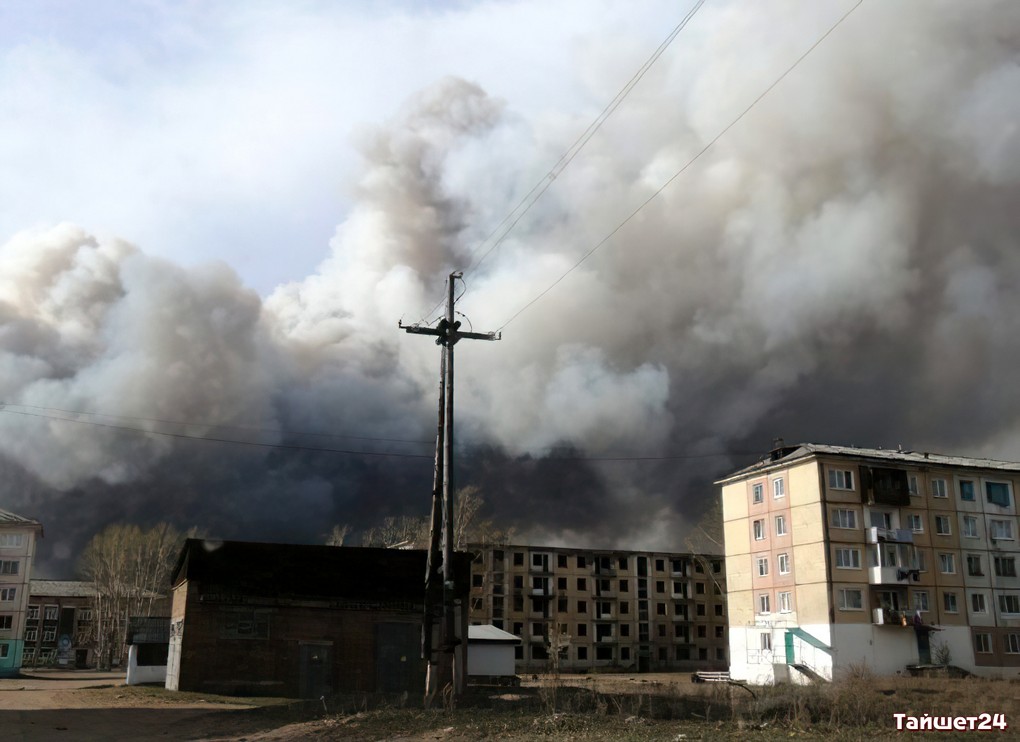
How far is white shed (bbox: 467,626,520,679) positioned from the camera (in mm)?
55250

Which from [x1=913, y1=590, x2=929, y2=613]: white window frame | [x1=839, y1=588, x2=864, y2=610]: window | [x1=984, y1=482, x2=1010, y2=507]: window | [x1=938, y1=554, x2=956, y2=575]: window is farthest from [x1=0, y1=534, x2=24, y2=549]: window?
[x1=984, y1=482, x2=1010, y2=507]: window

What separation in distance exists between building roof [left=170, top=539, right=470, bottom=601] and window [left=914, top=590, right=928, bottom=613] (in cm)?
3617

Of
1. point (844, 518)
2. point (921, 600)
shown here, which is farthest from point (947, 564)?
point (844, 518)

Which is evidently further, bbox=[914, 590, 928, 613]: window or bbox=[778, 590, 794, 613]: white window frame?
bbox=[778, 590, 794, 613]: white window frame

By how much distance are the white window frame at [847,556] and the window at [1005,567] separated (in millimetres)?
12828

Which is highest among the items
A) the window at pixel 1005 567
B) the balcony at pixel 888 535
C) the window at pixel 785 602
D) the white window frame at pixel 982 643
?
the balcony at pixel 888 535

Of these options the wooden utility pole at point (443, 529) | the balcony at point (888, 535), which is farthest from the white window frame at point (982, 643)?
the wooden utility pole at point (443, 529)

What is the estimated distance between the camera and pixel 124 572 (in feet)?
296

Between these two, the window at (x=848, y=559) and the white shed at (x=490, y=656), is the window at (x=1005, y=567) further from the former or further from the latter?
the white shed at (x=490, y=656)

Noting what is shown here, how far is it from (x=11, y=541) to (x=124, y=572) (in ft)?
34.8

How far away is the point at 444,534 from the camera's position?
99.7 ft

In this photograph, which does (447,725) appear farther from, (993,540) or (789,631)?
(993,540)

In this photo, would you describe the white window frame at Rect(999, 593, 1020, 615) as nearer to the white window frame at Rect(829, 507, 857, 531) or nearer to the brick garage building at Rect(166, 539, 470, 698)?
the white window frame at Rect(829, 507, 857, 531)

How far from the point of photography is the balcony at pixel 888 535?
62969 millimetres
